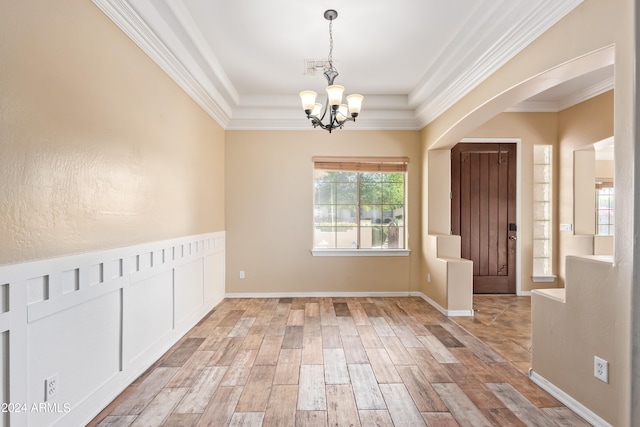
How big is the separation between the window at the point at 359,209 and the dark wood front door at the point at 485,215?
3.11 ft

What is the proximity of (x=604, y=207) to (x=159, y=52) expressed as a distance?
8.12 meters

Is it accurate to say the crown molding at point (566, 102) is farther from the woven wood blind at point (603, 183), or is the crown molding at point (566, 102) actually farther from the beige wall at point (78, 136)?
the beige wall at point (78, 136)

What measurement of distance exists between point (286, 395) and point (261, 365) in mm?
548

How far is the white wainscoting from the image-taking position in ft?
5.10

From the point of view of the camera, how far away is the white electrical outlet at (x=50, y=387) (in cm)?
174

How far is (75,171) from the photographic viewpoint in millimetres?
1958

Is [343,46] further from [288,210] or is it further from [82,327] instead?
[82,327]

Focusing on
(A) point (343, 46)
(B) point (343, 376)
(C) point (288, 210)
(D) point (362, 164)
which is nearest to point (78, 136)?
(B) point (343, 376)

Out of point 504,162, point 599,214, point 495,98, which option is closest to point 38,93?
point 495,98

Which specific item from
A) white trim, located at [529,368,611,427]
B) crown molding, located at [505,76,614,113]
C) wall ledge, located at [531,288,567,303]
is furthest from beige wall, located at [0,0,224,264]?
crown molding, located at [505,76,614,113]

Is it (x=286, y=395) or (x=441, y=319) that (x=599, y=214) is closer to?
(x=441, y=319)

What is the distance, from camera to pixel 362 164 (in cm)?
535

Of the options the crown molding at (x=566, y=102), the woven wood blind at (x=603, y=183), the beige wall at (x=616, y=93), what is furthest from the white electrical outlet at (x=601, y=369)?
the woven wood blind at (x=603, y=183)

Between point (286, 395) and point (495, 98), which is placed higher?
point (495, 98)
